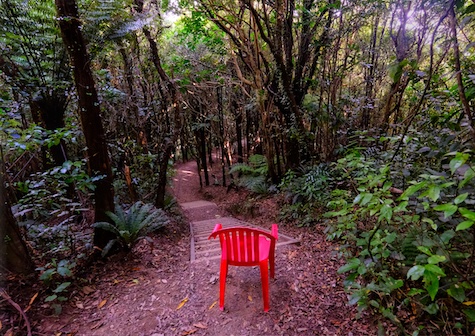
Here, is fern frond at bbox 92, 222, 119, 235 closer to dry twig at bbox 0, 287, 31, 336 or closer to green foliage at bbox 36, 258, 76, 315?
green foliage at bbox 36, 258, 76, 315

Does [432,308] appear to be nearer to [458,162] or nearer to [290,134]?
[458,162]

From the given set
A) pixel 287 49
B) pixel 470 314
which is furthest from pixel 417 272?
pixel 287 49

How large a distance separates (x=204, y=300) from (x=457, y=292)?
230cm

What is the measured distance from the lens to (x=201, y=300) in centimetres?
283

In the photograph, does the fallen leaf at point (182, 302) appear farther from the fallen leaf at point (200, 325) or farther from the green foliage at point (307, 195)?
the green foliage at point (307, 195)

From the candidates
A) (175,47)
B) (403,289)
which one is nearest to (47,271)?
(403,289)

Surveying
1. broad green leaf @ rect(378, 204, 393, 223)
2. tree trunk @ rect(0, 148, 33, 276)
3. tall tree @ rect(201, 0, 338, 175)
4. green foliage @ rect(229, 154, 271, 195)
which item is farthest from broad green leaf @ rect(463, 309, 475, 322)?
green foliage @ rect(229, 154, 271, 195)

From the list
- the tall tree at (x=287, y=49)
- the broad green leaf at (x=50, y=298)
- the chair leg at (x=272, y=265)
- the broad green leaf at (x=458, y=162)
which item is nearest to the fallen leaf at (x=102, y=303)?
the broad green leaf at (x=50, y=298)

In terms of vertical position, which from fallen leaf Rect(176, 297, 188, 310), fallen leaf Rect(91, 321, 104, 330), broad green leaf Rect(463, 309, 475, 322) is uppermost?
broad green leaf Rect(463, 309, 475, 322)

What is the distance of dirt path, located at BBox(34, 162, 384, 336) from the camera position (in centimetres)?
242

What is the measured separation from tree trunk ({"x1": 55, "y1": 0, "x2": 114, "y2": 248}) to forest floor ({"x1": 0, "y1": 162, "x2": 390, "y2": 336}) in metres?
0.70

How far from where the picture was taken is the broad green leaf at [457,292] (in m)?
1.69

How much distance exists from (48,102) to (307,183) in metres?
5.26

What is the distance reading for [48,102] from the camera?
4.27 meters
